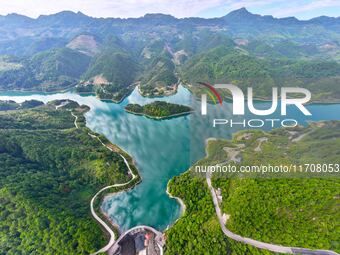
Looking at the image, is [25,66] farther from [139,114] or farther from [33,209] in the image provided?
[33,209]

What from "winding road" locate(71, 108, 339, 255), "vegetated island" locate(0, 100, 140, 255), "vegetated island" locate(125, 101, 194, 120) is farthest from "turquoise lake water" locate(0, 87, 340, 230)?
"vegetated island" locate(0, 100, 140, 255)

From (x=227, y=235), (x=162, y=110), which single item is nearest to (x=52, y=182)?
(x=227, y=235)

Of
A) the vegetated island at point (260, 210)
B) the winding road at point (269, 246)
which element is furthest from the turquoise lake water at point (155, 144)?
the winding road at point (269, 246)

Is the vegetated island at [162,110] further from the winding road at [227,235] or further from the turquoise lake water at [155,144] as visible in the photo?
the winding road at [227,235]

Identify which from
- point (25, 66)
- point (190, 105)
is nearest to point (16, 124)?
point (190, 105)

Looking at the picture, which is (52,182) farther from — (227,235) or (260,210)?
(260,210)

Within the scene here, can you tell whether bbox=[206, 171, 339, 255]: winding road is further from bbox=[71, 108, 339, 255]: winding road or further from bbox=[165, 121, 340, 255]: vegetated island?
bbox=[165, 121, 340, 255]: vegetated island
